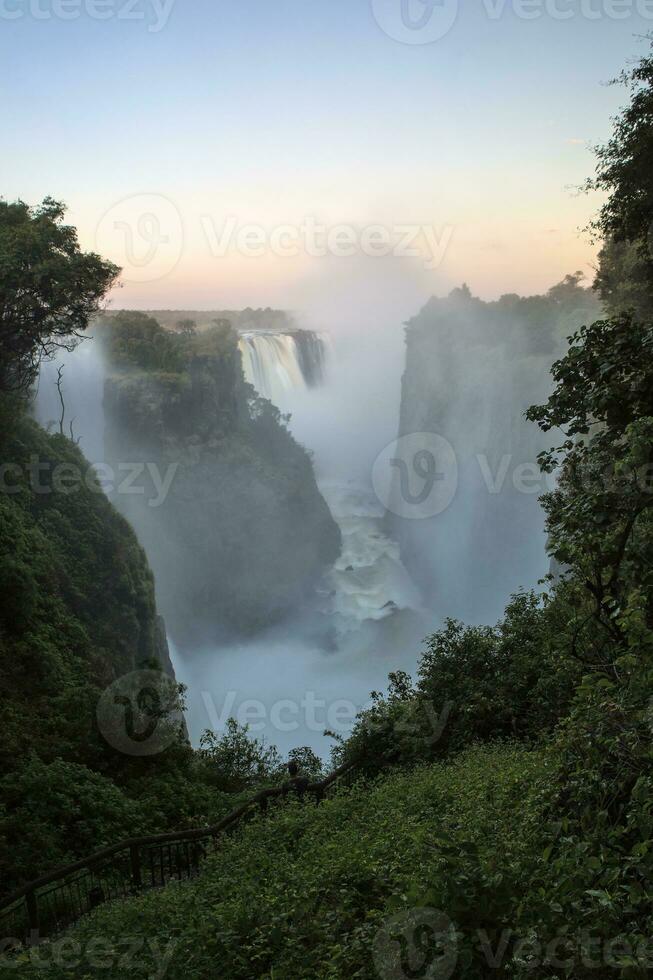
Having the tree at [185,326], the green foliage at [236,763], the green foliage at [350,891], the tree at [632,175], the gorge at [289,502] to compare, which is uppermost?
the tree at [185,326]

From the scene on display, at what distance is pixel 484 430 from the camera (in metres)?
54.5

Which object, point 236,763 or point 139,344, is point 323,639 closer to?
point 139,344

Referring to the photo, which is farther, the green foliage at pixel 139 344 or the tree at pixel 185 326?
the tree at pixel 185 326

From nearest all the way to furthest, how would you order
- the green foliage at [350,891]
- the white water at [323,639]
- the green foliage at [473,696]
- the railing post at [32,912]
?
the green foliage at [350,891] → the railing post at [32,912] → the green foliage at [473,696] → the white water at [323,639]

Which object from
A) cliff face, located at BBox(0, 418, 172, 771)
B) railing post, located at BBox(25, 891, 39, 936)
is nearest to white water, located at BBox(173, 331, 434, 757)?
cliff face, located at BBox(0, 418, 172, 771)

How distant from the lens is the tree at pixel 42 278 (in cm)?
1380

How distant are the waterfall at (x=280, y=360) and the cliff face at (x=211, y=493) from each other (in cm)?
235

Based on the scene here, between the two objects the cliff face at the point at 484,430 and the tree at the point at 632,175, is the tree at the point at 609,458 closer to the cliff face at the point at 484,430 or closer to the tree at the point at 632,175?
the tree at the point at 632,175

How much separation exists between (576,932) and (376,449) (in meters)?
79.8

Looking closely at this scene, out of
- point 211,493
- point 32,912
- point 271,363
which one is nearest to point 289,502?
point 211,493

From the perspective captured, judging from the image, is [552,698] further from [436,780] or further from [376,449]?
[376,449]

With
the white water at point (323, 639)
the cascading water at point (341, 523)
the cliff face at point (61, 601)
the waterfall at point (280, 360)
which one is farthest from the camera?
the waterfall at point (280, 360)

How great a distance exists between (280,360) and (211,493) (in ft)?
48.6

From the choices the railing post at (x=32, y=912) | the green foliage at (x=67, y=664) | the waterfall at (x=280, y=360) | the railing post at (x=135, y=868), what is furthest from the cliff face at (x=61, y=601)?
the waterfall at (x=280, y=360)
